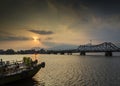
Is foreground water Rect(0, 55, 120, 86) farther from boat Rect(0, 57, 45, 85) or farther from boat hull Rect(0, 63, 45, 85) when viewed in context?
boat Rect(0, 57, 45, 85)

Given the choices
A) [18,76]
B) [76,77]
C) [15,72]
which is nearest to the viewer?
[18,76]

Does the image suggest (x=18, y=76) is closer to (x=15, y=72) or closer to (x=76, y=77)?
(x=15, y=72)

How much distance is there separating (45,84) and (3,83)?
8.28 metres

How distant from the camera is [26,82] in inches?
1636

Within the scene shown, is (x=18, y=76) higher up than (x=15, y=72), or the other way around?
(x=15, y=72)

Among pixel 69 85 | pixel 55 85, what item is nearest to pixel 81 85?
pixel 69 85

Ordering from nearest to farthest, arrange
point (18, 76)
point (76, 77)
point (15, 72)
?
point (18, 76), point (15, 72), point (76, 77)

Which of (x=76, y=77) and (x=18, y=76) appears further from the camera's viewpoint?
(x=76, y=77)

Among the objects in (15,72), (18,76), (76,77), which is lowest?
(76,77)

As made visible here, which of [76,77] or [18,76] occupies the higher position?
[18,76]

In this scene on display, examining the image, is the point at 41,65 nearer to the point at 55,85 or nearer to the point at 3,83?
the point at 55,85

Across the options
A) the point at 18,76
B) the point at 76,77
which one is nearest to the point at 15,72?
the point at 18,76

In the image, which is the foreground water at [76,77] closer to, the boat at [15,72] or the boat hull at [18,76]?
the boat hull at [18,76]

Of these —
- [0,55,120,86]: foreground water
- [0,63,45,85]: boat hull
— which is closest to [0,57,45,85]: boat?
[0,63,45,85]: boat hull
